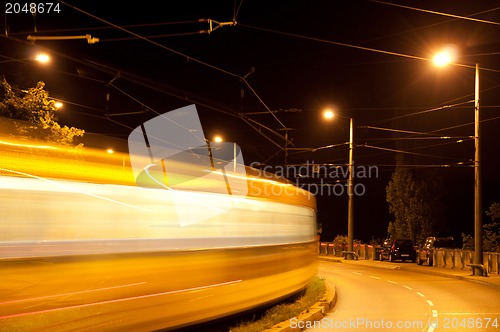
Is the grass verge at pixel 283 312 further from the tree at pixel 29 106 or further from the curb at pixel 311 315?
the tree at pixel 29 106

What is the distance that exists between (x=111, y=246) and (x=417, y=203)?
41.4m

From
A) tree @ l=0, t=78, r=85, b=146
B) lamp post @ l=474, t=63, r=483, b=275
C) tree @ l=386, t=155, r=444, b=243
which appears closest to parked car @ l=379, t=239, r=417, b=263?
tree @ l=386, t=155, r=444, b=243

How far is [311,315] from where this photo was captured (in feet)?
43.4

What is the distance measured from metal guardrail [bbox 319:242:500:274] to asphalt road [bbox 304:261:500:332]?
16.9 feet

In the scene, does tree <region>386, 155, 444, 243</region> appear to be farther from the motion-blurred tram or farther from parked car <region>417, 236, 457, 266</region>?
the motion-blurred tram

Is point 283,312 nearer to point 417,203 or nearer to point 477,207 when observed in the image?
point 477,207

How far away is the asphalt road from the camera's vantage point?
506 inches

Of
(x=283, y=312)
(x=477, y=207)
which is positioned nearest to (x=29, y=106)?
(x=283, y=312)

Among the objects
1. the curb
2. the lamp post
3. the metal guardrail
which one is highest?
the lamp post

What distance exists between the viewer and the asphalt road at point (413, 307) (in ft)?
42.2

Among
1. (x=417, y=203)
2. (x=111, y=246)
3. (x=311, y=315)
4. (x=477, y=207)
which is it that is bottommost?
(x=311, y=315)

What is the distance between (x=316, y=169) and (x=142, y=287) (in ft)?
111

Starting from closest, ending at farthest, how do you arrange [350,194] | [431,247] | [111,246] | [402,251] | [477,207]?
[111,246] → [477,207] → [350,194] → [431,247] → [402,251]

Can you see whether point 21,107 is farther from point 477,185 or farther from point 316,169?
point 316,169
